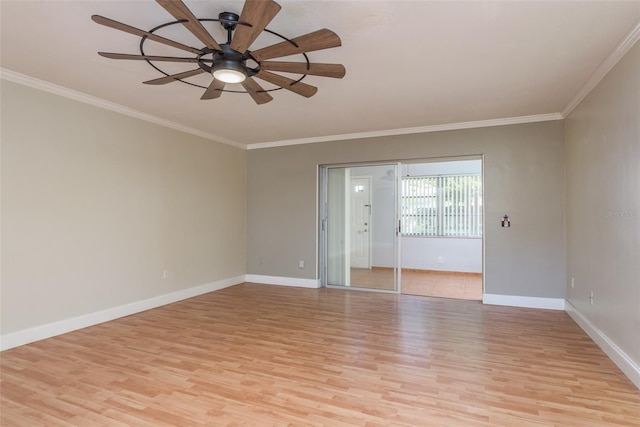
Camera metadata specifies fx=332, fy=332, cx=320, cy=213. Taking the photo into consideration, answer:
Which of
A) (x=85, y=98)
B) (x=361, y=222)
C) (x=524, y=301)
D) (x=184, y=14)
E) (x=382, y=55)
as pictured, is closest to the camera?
(x=184, y=14)

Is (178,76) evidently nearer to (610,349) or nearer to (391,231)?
(391,231)

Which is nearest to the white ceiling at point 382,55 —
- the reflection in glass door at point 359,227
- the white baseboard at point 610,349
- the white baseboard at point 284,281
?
the reflection in glass door at point 359,227

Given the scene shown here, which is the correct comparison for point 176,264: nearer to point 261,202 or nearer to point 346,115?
point 261,202

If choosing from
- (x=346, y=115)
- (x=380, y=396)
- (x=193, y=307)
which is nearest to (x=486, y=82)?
(x=346, y=115)

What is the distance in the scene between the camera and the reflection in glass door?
5199 mm

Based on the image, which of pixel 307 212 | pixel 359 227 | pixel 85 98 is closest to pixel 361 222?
pixel 359 227

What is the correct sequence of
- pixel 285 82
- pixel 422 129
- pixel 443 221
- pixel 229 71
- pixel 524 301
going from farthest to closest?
pixel 443 221
pixel 422 129
pixel 524 301
pixel 285 82
pixel 229 71

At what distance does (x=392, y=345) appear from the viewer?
3.10 m

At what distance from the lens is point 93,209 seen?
3658mm

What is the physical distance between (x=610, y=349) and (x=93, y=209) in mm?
5138

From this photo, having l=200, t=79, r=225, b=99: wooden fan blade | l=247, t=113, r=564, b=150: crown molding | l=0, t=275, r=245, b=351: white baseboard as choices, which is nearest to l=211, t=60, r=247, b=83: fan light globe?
l=200, t=79, r=225, b=99: wooden fan blade

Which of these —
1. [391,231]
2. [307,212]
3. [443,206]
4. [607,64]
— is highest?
[607,64]

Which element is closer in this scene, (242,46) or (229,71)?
Answer: (242,46)

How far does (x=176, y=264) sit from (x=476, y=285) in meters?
4.94
